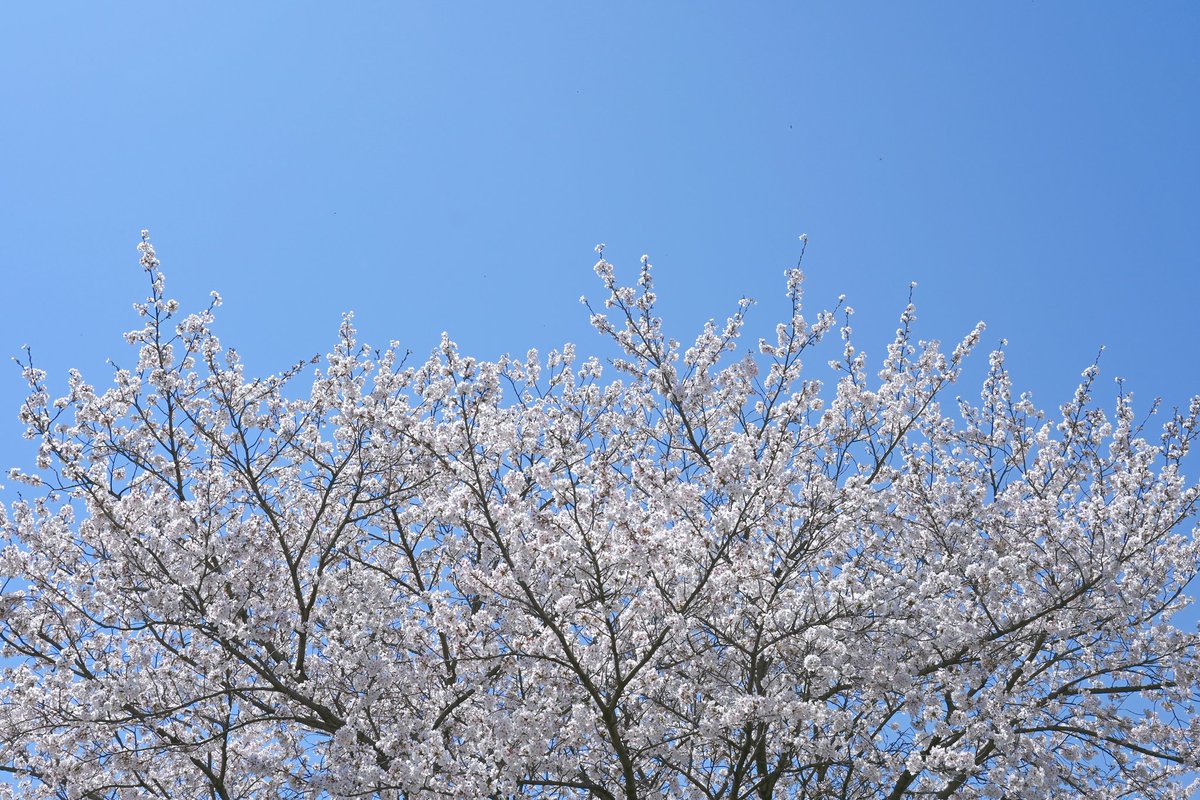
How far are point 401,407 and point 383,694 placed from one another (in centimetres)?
312

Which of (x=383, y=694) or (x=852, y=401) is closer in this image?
(x=383, y=694)

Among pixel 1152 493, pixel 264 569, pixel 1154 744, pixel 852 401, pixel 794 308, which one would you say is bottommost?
pixel 1154 744

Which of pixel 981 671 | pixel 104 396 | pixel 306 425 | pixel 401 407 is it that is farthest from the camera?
pixel 306 425

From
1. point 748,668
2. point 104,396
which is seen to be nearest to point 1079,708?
point 748,668

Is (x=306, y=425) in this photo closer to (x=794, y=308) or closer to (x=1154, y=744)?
(x=794, y=308)

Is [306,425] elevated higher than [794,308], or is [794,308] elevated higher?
[794,308]

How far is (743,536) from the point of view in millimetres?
9562

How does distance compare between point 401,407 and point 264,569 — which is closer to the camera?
point 264,569

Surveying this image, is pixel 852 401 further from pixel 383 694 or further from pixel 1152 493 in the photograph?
pixel 383 694

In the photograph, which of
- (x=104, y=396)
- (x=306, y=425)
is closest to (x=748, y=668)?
(x=306, y=425)

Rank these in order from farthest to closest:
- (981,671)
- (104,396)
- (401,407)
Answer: (401,407) → (104,396) → (981,671)

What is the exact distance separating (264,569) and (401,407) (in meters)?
2.27

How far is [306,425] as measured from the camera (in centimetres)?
1141

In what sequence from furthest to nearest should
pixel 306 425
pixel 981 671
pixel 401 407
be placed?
pixel 306 425, pixel 401 407, pixel 981 671
